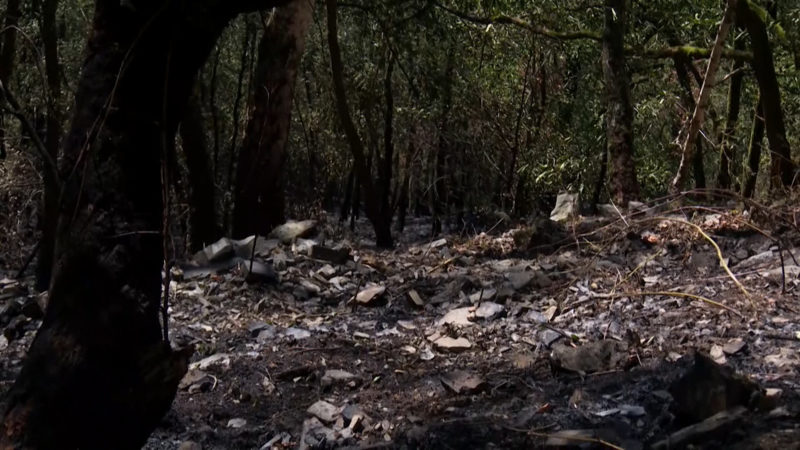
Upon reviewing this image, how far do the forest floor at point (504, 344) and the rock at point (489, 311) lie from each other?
0.02 meters

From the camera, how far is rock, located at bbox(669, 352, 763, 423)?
3.45 m

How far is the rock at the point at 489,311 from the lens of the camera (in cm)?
568

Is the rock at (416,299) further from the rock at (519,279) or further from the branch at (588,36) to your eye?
the branch at (588,36)

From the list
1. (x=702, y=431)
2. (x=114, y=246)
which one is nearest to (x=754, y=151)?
(x=702, y=431)

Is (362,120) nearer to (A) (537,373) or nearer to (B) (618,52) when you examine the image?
(B) (618,52)

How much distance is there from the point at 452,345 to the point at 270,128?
4350 millimetres

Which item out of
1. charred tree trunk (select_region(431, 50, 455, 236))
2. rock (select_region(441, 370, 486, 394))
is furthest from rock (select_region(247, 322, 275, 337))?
charred tree trunk (select_region(431, 50, 455, 236))

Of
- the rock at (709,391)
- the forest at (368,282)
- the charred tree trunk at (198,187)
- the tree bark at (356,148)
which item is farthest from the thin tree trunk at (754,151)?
the rock at (709,391)

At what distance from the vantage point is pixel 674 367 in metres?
4.22

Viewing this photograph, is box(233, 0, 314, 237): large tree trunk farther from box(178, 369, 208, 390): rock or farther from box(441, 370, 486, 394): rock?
box(441, 370, 486, 394): rock

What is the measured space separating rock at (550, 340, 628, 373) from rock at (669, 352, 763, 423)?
0.82 meters

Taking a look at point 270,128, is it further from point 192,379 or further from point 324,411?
point 324,411

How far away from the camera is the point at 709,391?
3.47 metres

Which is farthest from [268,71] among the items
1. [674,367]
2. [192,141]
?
[674,367]
